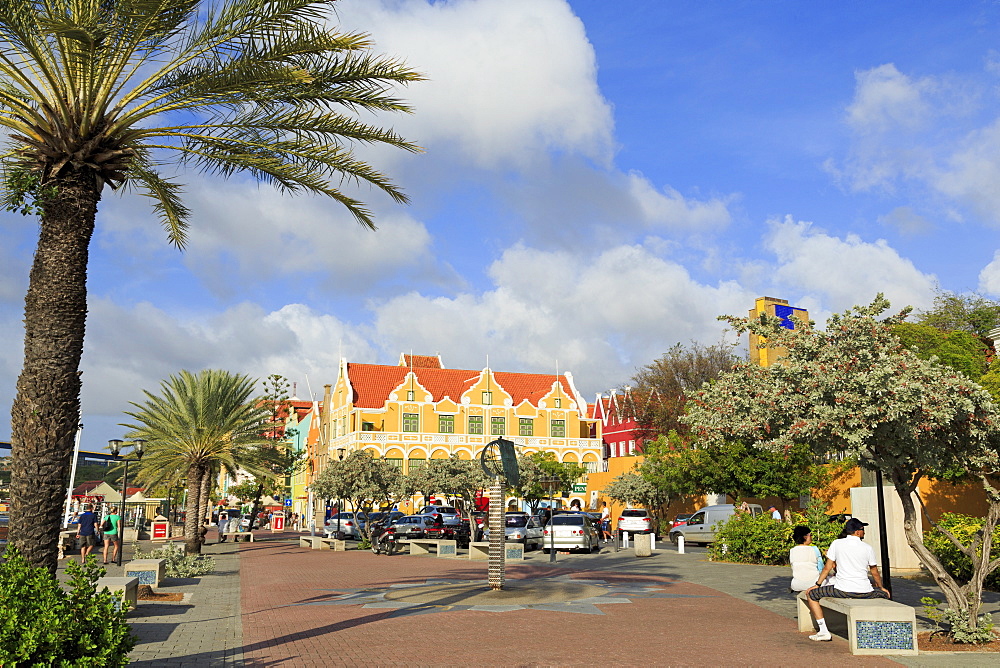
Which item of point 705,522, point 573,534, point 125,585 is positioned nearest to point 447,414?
point 705,522

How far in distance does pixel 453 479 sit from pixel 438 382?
25.5m

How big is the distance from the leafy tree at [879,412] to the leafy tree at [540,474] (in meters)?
36.8

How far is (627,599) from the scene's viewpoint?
15.4m

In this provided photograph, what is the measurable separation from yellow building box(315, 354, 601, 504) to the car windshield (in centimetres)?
2967

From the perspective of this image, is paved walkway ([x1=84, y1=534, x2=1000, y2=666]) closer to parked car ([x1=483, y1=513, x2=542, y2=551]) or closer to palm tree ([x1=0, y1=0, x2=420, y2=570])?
palm tree ([x1=0, y1=0, x2=420, y2=570])

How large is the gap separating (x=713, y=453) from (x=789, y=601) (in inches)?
775

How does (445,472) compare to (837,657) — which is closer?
(837,657)

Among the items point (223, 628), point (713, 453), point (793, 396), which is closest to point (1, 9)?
point (223, 628)

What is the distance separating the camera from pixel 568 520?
32062mm

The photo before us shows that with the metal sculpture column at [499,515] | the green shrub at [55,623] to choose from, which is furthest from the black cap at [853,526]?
the green shrub at [55,623]

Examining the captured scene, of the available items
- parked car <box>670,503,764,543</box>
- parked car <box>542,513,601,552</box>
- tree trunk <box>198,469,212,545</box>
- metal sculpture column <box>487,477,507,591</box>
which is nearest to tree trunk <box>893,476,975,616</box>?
metal sculpture column <box>487,477,507,591</box>

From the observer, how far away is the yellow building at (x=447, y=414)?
209 ft

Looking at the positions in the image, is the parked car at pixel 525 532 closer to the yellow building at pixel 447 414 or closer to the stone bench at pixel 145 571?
the stone bench at pixel 145 571

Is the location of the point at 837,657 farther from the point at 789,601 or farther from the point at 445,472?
the point at 445,472
